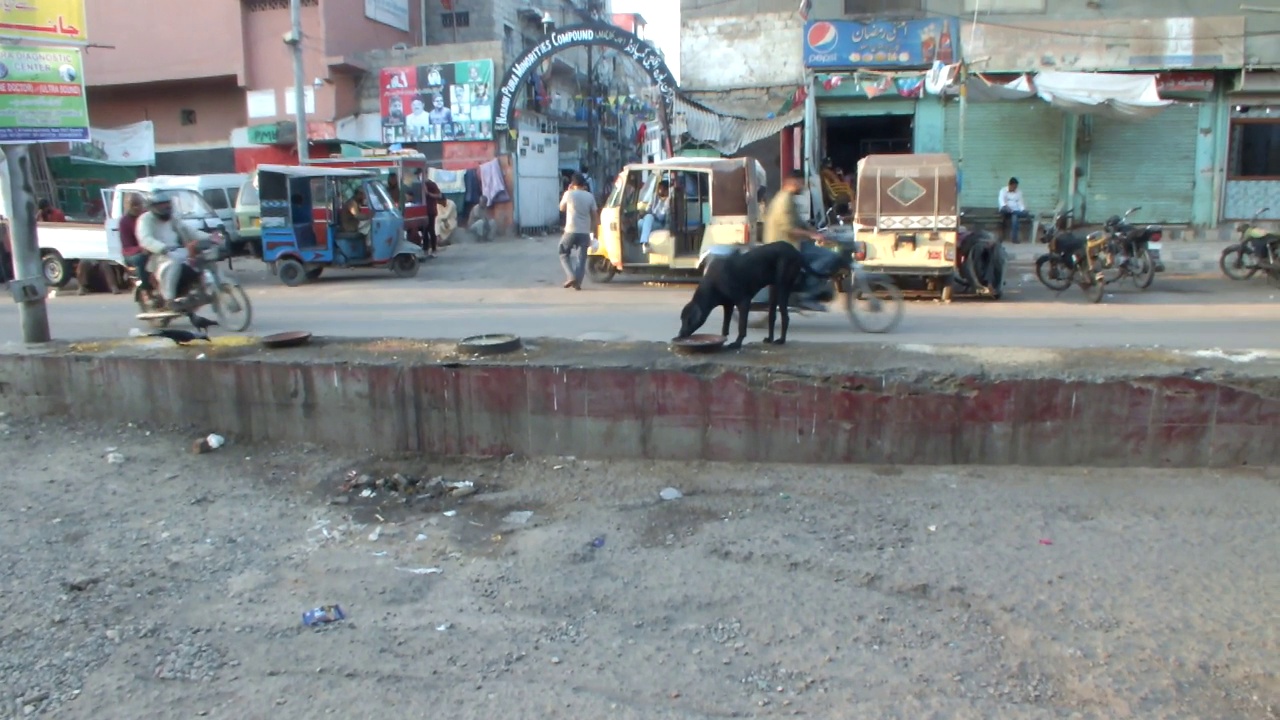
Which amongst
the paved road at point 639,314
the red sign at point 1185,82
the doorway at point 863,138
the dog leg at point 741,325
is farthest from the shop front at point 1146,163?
the dog leg at point 741,325

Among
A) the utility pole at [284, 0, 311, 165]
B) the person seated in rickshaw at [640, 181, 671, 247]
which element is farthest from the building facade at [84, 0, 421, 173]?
the person seated in rickshaw at [640, 181, 671, 247]

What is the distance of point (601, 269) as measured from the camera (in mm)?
14992

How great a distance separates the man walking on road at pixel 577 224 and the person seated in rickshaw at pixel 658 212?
80 cm

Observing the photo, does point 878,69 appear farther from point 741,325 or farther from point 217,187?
point 217,187

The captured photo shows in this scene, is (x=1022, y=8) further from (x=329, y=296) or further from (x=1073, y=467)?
(x=1073, y=467)

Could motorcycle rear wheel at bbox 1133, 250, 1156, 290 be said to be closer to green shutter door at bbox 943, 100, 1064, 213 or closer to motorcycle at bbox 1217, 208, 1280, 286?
motorcycle at bbox 1217, 208, 1280, 286

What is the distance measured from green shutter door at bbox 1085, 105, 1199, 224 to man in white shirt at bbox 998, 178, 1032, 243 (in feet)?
5.05

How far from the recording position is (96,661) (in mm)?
4051

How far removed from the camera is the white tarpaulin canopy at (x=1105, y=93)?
16.2m

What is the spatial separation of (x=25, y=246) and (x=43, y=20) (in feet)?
5.76

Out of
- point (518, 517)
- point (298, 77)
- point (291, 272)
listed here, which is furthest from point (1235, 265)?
point (298, 77)

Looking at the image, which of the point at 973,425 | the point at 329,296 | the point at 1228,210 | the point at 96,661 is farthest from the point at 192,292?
the point at 1228,210

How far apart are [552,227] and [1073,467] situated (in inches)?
899

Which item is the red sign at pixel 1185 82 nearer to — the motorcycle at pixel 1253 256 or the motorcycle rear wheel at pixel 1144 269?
the motorcycle at pixel 1253 256
